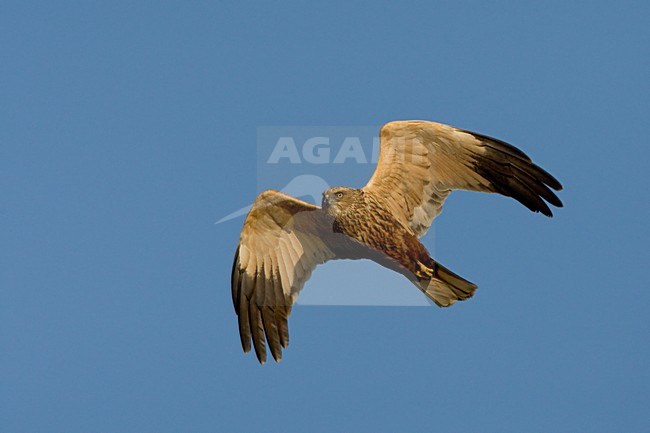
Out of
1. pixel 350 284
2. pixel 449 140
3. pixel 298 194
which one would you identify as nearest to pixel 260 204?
pixel 298 194

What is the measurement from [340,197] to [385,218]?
0.59 m

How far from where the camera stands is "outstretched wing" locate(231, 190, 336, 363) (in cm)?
1305

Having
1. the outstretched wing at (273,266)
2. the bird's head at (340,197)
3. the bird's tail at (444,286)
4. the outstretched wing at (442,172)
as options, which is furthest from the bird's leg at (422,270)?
the outstretched wing at (273,266)

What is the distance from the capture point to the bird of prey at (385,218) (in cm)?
1253

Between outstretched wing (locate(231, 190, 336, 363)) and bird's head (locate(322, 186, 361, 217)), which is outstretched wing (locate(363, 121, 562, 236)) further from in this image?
outstretched wing (locate(231, 190, 336, 363))

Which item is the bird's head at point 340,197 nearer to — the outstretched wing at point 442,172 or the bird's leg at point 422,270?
the outstretched wing at point 442,172

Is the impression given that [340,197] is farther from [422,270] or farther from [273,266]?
[273,266]

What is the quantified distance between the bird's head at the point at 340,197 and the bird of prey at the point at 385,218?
0.01 meters

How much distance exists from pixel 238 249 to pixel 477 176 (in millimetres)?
2967

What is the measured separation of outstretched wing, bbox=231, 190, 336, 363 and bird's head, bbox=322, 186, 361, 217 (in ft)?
1.45

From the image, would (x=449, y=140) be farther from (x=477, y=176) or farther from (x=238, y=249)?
(x=238, y=249)

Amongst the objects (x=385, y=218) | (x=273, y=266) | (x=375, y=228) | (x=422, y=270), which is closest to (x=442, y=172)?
(x=385, y=218)

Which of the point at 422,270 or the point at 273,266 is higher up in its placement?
the point at 273,266

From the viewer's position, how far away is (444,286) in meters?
12.6
